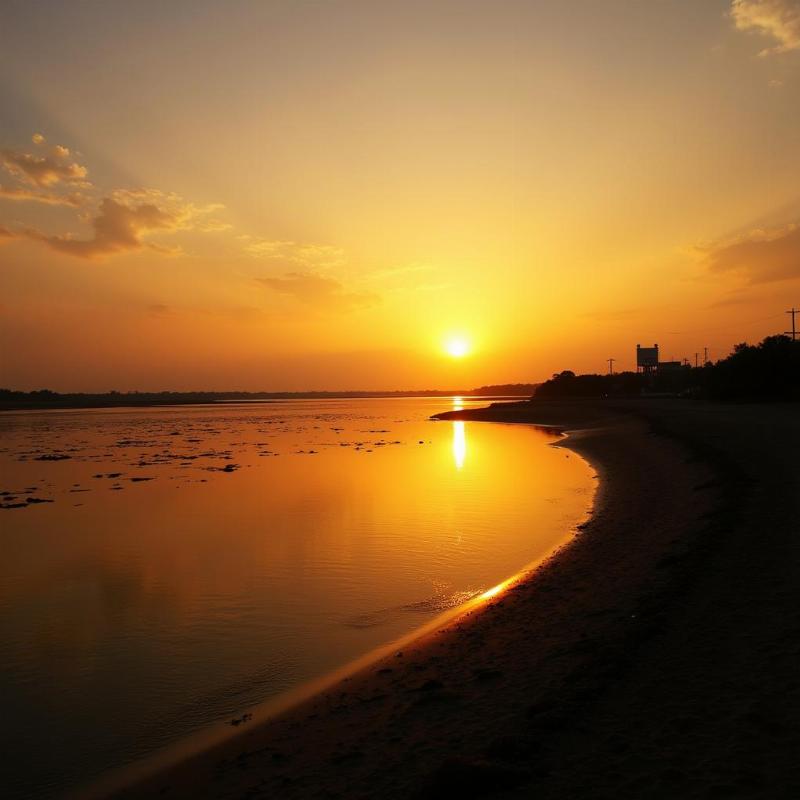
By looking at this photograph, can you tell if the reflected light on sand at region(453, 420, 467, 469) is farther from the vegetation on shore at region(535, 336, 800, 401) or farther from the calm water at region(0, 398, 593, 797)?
the vegetation on shore at region(535, 336, 800, 401)

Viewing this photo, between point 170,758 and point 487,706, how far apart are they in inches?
138

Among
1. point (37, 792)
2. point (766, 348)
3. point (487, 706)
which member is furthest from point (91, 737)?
point (766, 348)

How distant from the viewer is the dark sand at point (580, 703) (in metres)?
5.14

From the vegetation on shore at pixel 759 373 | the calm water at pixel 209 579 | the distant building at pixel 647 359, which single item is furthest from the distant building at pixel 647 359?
the calm water at pixel 209 579

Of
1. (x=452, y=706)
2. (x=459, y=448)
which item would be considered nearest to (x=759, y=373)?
(x=459, y=448)

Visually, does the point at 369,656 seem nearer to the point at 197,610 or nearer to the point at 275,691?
the point at 275,691

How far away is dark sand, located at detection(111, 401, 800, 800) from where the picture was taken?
514 cm

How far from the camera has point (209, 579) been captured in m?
13.4

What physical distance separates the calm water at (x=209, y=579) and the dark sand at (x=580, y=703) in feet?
4.08

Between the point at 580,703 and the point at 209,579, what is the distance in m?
9.41

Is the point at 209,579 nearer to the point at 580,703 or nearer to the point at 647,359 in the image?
the point at 580,703

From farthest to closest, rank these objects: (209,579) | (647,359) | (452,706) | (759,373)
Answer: (647,359), (759,373), (209,579), (452,706)

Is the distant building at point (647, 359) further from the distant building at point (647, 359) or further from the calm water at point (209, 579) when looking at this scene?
the calm water at point (209, 579)

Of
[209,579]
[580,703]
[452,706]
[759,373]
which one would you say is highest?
[759,373]
